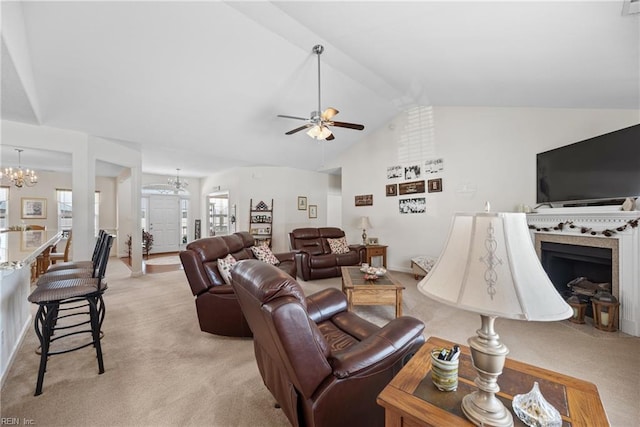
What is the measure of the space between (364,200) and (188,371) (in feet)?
16.7

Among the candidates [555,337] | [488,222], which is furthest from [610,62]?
[488,222]

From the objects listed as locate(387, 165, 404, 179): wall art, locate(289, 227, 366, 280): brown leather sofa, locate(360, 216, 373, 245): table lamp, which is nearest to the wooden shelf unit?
locate(289, 227, 366, 280): brown leather sofa

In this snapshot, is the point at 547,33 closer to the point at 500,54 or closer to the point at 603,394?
the point at 500,54

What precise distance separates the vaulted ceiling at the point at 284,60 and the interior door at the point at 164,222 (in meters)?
4.10

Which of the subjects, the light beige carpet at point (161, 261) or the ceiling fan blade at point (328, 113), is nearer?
the ceiling fan blade at point (328, 113)

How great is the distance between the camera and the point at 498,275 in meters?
0.76

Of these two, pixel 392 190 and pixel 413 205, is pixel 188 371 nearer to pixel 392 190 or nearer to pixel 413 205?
pixel 413 205

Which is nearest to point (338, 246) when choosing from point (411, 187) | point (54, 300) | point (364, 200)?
point (364, 200)

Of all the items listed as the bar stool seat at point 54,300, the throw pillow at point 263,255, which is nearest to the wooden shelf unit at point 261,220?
the throw pillow at point 263,255

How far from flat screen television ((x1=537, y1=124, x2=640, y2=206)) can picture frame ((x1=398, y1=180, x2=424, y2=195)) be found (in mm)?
1928

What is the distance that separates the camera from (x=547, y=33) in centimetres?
231

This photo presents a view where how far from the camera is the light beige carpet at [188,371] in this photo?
1.65m

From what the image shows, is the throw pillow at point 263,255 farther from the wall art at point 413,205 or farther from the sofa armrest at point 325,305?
the wall art at point 413,205

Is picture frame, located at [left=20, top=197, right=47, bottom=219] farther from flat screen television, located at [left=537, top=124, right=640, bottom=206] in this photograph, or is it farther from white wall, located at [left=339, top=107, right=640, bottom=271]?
flat screen television, located at [left=537, top=124, right=640, bottom=206]
